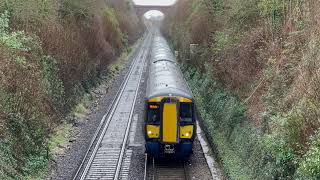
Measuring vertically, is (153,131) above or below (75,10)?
below

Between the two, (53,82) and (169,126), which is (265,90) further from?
(53,82)

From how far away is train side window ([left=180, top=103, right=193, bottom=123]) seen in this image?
1553 cm

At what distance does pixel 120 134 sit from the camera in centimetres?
2078

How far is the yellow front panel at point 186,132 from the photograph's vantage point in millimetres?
15562

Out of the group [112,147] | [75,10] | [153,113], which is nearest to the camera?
[153,113]

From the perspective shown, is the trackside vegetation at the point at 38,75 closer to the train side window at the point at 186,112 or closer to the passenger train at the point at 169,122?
the passenger train at the point at 169,122

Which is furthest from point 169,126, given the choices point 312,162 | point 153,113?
point 312,162

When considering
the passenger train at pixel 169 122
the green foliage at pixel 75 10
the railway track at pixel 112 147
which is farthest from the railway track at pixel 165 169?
the green foliage at pixel 75 10

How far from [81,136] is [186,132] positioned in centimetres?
651

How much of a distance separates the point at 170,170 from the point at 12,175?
5576 millimetres

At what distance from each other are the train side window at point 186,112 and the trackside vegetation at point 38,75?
524 centimetres

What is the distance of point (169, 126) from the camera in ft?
50.3

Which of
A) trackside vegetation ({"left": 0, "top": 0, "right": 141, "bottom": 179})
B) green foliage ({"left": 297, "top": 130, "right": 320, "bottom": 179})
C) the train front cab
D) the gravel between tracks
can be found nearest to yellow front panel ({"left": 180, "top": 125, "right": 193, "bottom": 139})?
the train front cab

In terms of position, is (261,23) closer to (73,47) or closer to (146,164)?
(146,164)
